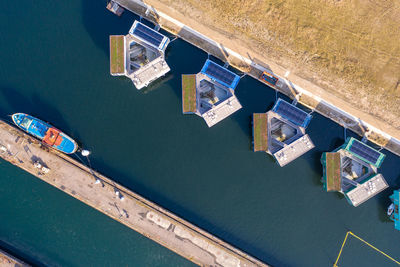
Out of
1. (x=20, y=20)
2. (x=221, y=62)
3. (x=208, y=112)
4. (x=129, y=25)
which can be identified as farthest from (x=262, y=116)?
(x=20, y=20)

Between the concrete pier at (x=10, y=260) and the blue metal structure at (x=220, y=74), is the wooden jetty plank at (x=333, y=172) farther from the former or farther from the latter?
the concrete pier at (x=10, y=260)

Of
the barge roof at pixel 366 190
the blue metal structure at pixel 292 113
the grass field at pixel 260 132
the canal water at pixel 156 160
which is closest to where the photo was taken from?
the barge roof at pixel 366 190

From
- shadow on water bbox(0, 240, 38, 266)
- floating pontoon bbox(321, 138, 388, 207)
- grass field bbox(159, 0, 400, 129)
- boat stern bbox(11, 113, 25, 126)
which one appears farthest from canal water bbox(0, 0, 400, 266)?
grass field bbox(159, 0, 400, 129)

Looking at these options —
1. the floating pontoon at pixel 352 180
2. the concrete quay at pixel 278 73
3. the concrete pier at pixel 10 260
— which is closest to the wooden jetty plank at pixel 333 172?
the floating pontoon at pixel 352 180

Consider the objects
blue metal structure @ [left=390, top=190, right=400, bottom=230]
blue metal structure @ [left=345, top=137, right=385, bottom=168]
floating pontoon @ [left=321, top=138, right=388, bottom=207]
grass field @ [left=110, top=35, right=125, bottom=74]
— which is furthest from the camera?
blue metal structure @ [left=390, top=190, right=400, bottom=230]

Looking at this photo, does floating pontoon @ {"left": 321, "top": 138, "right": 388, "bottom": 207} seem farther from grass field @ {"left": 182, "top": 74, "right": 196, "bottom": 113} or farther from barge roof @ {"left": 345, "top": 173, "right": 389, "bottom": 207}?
grass field @ {"left": 182, "top": 74, "right": 196, "bottom": 113}

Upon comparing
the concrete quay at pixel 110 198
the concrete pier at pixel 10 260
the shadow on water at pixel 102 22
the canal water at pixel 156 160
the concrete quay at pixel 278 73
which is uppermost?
the concrete quay at pixel 278 73
